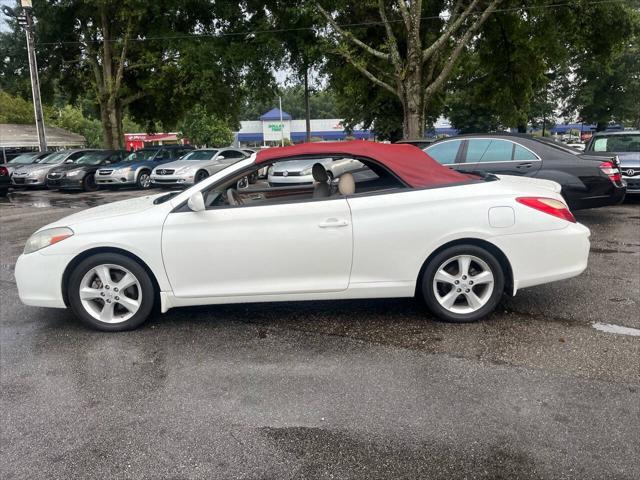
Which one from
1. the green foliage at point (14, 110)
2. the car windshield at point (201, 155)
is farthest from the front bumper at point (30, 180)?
the green foliage at point (14, 110)

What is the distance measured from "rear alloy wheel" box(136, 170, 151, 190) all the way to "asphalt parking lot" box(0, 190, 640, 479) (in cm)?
1455

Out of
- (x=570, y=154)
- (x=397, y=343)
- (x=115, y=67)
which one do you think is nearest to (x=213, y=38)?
(x=115, y=67)

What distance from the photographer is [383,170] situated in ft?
15.2

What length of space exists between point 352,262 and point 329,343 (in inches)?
26.2

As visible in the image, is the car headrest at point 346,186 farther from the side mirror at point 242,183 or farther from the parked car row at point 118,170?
the parked car row at point 118,170

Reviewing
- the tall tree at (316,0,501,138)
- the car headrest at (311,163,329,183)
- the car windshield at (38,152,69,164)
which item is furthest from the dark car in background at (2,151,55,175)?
the car headrest at (311,163,329,183)

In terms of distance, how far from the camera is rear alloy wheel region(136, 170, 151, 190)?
1909 centimetres

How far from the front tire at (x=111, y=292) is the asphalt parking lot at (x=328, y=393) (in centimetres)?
16

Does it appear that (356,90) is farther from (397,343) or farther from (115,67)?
(397,343)

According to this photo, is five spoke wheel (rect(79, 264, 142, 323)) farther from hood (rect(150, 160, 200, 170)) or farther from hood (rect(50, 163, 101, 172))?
hood (rect(50, 163, 101, 172))

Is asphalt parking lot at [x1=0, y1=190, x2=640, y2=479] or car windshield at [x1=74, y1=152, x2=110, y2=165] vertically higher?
car windshield at [x1=74, y1=152, x2=110, y2=165]

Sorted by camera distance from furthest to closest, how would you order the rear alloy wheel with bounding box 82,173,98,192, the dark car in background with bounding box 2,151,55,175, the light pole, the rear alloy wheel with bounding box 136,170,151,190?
the light pole
the dark car in background with bounding box 2,151,55,175
the rear alloy wheel with bounding box 136,170,151,190
the rear alloy wheel with bounding box 82,173,98,192

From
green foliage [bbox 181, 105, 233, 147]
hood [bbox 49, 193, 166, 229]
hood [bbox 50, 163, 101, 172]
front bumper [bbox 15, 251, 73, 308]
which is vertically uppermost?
green foliage [bbox 181, 105, 233, 147]

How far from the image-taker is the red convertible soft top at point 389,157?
14.5ft
